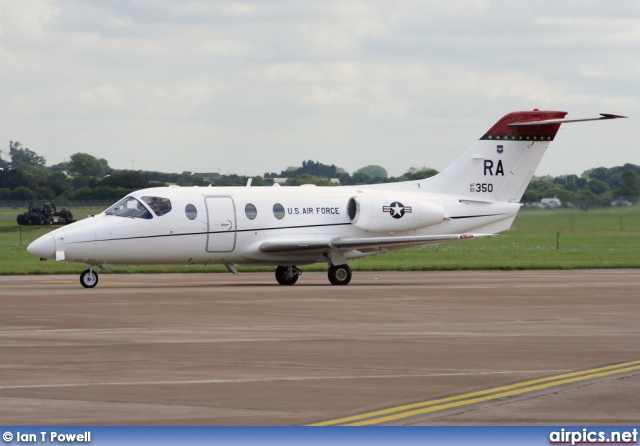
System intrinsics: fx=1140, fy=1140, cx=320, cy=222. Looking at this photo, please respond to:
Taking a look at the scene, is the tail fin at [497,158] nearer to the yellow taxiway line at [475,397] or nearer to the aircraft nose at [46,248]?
the aircraft nose at [46,248]

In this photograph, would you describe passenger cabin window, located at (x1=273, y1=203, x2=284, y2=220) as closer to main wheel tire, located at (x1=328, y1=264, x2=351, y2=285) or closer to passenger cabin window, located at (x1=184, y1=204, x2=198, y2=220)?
main wheel tire, located at (x1=328, y1=264, x2=351, y2=285)

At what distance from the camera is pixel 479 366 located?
50.6ft

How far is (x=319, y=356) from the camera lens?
1648 cm

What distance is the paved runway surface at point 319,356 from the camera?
1196 cm

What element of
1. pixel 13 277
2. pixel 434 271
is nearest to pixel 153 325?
pixel 13 277

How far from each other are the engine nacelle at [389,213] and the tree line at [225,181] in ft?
28.9

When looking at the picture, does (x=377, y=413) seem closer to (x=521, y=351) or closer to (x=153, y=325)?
(x=521, y=351)

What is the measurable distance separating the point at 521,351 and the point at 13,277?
80.1ft

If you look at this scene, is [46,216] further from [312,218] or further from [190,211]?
[190,211]

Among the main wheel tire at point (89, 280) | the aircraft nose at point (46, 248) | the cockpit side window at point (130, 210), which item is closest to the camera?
the aircraft nose at point (46, 248)

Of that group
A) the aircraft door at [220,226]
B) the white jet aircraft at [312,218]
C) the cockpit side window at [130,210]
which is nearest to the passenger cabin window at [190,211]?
the white jet aircraft at [312,218]

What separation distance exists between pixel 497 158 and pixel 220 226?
9.19 metres

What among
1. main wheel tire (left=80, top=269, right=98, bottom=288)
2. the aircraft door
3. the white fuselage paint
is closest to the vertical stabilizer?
the white fuselage paint

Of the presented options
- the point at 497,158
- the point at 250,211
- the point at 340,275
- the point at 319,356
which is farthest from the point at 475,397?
the point at 497,158
